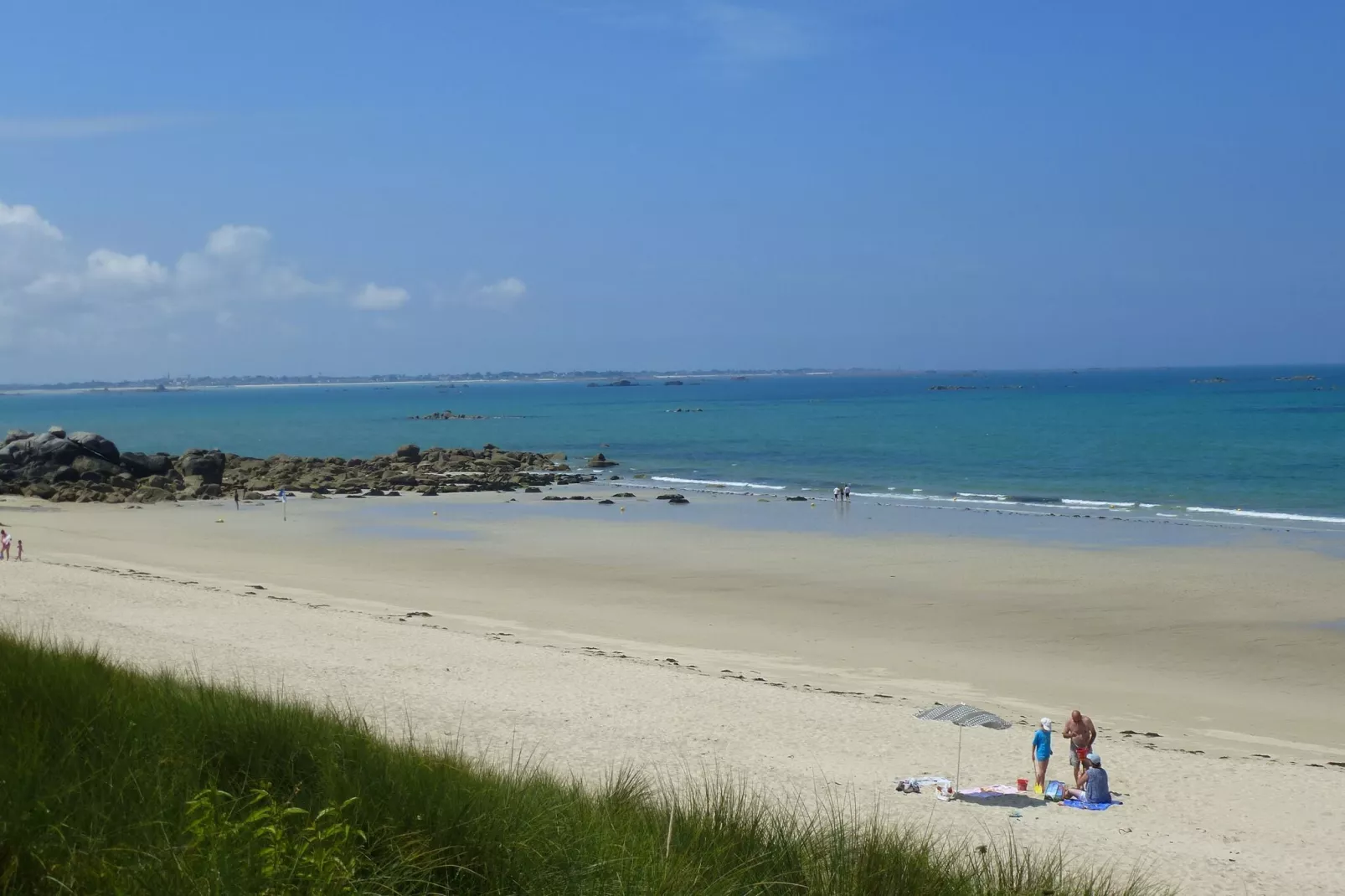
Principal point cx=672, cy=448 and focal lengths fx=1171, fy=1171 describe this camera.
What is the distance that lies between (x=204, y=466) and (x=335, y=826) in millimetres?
54233

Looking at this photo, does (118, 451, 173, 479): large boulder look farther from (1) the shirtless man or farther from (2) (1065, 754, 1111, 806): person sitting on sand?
(2) (1065, 754, 1111, 806): person sitting on sand

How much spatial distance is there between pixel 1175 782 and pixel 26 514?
42.4m

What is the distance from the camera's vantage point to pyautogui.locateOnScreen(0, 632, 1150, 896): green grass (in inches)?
181

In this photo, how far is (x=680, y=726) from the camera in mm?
14227

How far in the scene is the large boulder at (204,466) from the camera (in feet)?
180

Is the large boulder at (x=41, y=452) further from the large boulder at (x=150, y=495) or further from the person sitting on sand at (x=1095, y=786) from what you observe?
the person sitting on sand at (x=1095, y=786)

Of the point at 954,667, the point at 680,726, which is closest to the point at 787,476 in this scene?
the point at 954,667

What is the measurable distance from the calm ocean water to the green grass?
126ft

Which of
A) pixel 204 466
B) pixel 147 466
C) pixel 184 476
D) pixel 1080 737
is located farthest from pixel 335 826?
pixel 147 466

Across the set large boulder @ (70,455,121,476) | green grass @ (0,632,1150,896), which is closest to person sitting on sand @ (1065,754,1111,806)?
green grass @ (0,632,1150,896)

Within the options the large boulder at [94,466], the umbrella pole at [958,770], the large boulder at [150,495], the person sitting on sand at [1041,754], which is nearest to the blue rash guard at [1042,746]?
the person sitting on sand at [1041,754]

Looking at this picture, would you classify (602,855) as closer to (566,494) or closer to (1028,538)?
(1028,538)

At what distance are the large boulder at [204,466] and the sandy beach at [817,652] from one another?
17.6 meters

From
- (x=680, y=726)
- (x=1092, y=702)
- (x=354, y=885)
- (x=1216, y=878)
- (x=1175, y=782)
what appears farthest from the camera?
(x=1092, y=702)
